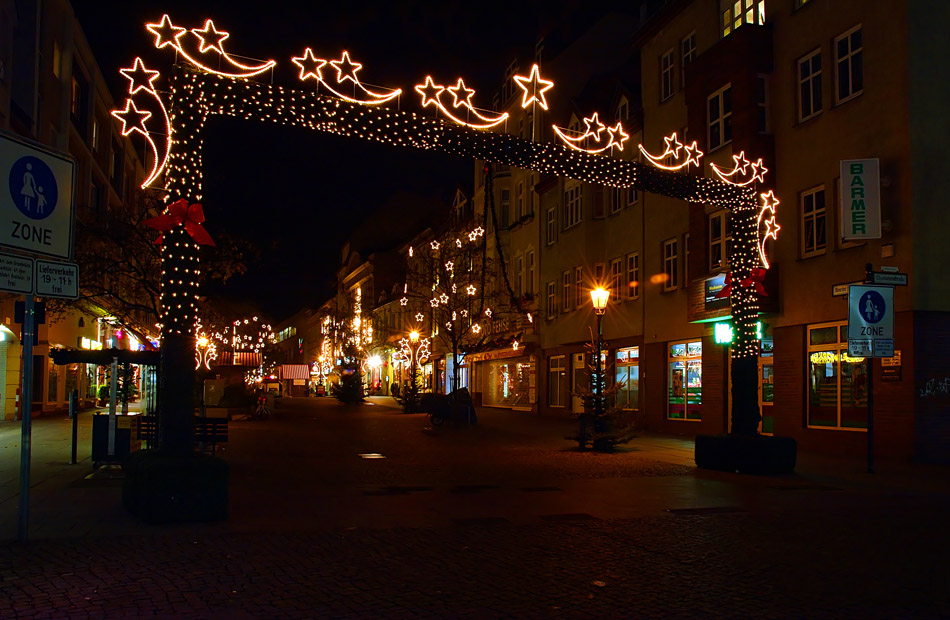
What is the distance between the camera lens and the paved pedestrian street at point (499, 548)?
252 inches

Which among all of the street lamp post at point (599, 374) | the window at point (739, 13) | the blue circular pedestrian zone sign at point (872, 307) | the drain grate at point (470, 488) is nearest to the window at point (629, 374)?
the street lamp post at point (599, 374)

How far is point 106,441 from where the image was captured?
48.9 feet

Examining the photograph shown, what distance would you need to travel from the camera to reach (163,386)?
1011 centimetres

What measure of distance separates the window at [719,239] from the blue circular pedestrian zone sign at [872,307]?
8355mm

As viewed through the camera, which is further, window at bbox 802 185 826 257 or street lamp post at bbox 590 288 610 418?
street lamp post at bbox 590 288 610 418

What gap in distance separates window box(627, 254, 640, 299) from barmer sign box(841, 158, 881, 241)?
10.9 m

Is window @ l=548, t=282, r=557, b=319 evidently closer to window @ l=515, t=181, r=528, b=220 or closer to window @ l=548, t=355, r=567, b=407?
window @ l=548, t=355, r=567, b=407

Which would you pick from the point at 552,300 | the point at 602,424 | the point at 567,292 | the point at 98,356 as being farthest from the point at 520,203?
the point at 98,356

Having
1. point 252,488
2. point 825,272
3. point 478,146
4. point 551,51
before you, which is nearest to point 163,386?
point 252,488

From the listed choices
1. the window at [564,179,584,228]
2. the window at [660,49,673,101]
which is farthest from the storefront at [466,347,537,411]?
the window at [660,49,673,101]

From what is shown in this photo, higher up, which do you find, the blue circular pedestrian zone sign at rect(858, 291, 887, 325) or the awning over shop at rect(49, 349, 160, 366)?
the blue circular pedestrian zone sign at rect(858, 291, 887, 325)

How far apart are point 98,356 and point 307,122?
20.3 feet

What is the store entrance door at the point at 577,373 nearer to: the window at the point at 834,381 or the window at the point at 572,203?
the window at the point at 572,203

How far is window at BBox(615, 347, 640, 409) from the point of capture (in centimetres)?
2852
